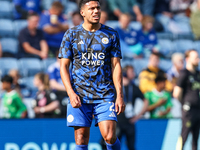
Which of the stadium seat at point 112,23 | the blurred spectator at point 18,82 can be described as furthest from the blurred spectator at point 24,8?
the blurred spectator at point 18,82

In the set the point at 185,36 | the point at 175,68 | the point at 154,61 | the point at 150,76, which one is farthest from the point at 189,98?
the point at 185,36

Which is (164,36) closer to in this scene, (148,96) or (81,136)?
(148,96)

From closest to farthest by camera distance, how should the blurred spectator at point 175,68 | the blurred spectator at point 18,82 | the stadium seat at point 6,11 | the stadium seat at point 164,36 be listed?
the blurred spectator at point 18,82
the blurred spectator at point 175,68
the stadium seat at point 6,11
the stadium seat at point 164,36

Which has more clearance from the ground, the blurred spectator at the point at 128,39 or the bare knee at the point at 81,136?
the blurred spectator at the point at 128,39

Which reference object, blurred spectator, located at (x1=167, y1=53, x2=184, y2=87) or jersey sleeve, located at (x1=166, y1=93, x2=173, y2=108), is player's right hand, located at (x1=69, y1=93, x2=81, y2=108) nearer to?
jersey sleeve, located at (x1=166, y1=93, x2=173, y2=108)

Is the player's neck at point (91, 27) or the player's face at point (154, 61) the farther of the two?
the player's face at point (154, 61)

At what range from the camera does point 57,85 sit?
7.10 meters

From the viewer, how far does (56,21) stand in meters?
8.57

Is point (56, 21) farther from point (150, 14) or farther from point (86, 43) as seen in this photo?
point (86, 43)

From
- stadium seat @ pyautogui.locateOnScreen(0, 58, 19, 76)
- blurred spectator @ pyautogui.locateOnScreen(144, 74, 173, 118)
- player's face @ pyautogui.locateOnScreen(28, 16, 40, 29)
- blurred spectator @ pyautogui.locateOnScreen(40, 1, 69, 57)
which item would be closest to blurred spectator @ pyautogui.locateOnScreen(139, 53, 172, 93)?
blurred spectator @ pyautogui.locateOnScreen(144, 74, 173, 118)

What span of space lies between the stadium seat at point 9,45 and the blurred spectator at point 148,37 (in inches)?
122

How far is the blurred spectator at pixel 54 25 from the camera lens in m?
8.37

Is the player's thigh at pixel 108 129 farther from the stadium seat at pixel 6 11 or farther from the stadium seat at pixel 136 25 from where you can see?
the stadium seat at pixel 6 11

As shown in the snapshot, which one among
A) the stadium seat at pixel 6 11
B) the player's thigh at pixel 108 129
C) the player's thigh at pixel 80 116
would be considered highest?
the stadium seat at pixel 6 11
